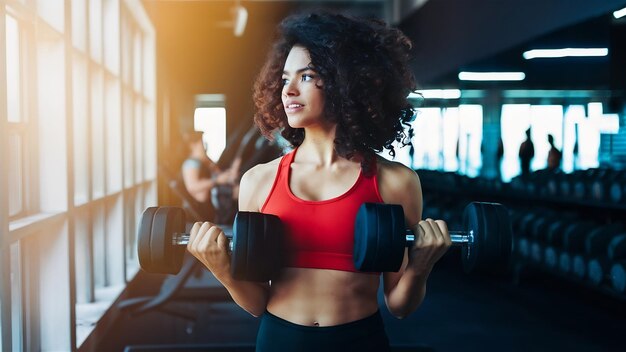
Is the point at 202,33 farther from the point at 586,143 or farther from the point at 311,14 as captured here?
the point at 311,14

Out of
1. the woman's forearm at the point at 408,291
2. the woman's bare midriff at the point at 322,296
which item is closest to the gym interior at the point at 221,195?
the woman's forearm at the point at 408,291

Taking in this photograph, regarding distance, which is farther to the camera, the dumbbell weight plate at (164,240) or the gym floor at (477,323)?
the gym floor at (477,323)

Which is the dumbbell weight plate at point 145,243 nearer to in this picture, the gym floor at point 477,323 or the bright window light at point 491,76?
the gym floor at point 477,323

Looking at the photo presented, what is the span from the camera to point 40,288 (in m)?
2.46

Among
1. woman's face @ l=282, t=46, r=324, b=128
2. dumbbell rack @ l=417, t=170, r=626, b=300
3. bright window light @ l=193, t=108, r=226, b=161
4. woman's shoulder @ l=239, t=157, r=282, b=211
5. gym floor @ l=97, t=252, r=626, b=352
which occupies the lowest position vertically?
gym floor @ l=97, t=252, r=626, b=352

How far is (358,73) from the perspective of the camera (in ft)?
3.81

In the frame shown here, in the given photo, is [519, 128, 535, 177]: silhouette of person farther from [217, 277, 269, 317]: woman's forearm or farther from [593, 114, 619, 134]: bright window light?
[217, 277, 269, 317]: woman's forearm

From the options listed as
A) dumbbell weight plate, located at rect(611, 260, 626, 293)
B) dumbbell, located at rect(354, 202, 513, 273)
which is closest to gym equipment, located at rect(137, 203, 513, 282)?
dumbbell, located at rect(354, 202, 513, 273)

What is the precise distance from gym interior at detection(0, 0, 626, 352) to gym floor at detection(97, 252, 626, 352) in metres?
0.02

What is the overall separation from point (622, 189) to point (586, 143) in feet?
8.12

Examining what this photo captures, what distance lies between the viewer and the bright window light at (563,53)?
4512 mm

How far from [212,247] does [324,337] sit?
24 centimetres

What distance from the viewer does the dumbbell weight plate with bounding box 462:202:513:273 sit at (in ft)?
4.04

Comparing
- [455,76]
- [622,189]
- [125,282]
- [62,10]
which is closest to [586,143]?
[455,76]
